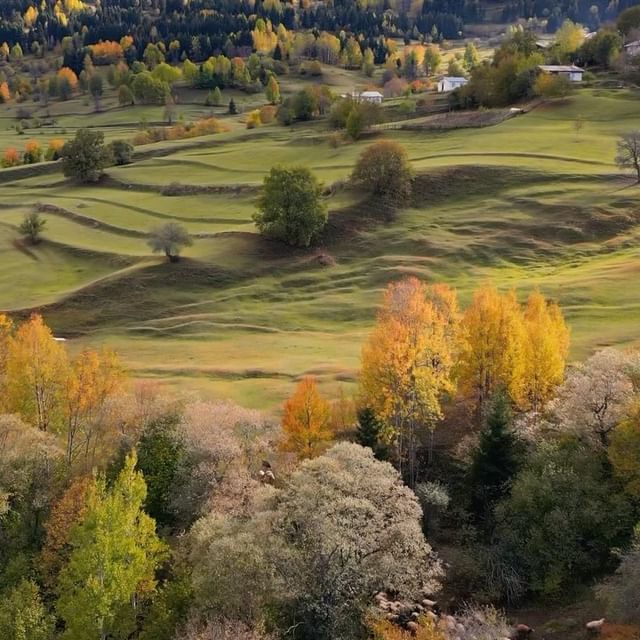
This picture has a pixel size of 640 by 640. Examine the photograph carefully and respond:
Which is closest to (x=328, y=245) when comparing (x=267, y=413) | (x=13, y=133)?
(x=267, y=413)

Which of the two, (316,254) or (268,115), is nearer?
(316,254)

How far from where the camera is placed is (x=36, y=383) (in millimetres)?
45375

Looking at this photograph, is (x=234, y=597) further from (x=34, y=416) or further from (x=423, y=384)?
(x=34, y=416)

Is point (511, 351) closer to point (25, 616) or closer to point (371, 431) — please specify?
point (371, 431)

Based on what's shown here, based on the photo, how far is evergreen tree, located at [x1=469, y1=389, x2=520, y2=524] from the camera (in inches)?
1567

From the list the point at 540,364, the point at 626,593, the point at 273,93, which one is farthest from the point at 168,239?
the point at 273,93

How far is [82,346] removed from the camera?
67750mm

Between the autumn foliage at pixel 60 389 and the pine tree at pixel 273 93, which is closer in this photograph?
the autumn foliage at pixel 60 389

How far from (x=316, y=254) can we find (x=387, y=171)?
1927cm

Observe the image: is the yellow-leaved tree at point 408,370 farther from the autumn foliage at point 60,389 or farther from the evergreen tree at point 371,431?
the autumn foliage at point 60,389

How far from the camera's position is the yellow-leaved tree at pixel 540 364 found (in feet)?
143

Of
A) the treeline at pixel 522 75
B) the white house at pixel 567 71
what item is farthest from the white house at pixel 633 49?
the white house at pixel 567 71

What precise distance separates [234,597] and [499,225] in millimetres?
68460

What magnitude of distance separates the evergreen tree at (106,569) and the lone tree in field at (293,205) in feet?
Answer: 189
